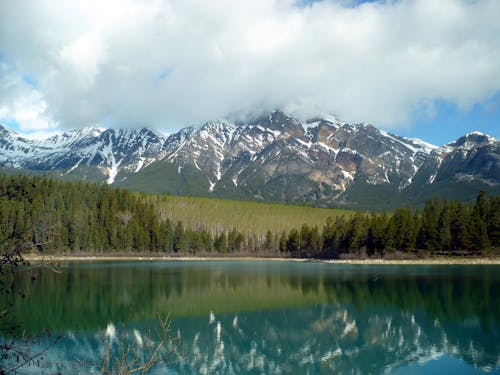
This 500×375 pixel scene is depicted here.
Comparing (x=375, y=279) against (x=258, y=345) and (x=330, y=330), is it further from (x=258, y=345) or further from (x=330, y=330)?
(x=258, y=345)

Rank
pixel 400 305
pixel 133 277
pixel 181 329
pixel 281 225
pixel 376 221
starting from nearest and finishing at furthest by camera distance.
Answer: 1. pixel 181 329
2. pixel 400 305
3. pixel 133 277
4. pixel 376 221
5. pixel 281 225

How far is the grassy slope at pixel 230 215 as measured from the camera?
17825 cm

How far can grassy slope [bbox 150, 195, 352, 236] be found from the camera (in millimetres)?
178250

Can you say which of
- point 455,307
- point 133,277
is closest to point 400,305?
point 455,307

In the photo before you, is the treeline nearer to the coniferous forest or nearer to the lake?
the coniferous forest

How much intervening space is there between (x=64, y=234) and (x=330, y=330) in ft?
354

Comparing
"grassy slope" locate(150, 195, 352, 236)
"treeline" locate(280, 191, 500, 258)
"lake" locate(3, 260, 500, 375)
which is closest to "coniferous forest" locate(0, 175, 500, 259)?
"treeline" locate(280, 191, 500, 258)

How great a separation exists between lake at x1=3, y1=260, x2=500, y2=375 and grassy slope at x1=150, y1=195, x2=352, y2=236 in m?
119

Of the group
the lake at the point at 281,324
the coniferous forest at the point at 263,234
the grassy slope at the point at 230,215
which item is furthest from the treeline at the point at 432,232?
the grassy slope at the point at 230,215

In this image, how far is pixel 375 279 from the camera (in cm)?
6169

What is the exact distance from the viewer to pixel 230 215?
18762 centimetres

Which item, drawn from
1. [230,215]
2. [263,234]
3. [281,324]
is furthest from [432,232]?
[230,215]

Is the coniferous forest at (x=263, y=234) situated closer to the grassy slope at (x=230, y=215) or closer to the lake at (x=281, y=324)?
the grassy slope at (x=230, y=215)

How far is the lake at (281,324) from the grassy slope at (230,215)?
119m
